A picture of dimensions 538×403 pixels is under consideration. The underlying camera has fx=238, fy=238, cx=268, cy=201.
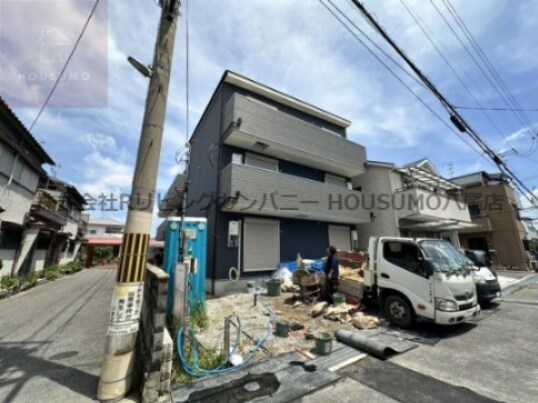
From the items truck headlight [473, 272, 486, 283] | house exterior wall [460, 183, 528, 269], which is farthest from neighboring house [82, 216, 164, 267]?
house exterior wall [460, 183, 528, 269]

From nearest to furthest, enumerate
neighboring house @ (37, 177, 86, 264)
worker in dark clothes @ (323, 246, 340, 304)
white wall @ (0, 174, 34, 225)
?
worker in dark clothes @ (323, 246, 340, 304) < white wall @ (0, 174, 34, 225) < neighboring house @ (37, 177, 86, 264)

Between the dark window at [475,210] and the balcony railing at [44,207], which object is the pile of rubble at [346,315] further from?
the dark window at [475,210]

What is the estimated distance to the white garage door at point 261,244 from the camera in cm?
1014

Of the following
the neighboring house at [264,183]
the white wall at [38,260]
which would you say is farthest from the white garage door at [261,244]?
the white wall at [38,260]

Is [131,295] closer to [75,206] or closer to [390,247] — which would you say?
[390,247]

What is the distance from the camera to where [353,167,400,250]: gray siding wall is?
13.8 meters

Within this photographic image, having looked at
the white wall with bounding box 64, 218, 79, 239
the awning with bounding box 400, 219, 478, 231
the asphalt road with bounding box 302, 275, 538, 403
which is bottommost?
the asphalt road with bounding box 302, 275, 538, 403

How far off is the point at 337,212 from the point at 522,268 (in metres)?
18.2

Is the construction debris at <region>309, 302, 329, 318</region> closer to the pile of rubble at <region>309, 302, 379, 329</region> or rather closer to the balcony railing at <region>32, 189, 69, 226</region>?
the pile of rubble at <region>309, 302, 379, 329</region>

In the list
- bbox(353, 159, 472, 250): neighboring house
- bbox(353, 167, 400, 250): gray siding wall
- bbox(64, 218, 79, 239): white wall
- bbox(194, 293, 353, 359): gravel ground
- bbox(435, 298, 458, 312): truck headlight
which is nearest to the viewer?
bbox(194, 293, 353, 359): gravel ground

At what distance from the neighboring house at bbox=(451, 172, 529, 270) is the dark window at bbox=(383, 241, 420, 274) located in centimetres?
1933

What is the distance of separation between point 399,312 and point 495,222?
2189cm

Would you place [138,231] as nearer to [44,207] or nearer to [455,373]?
[455,373]

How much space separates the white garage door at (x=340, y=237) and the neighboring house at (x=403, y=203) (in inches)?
57.6
